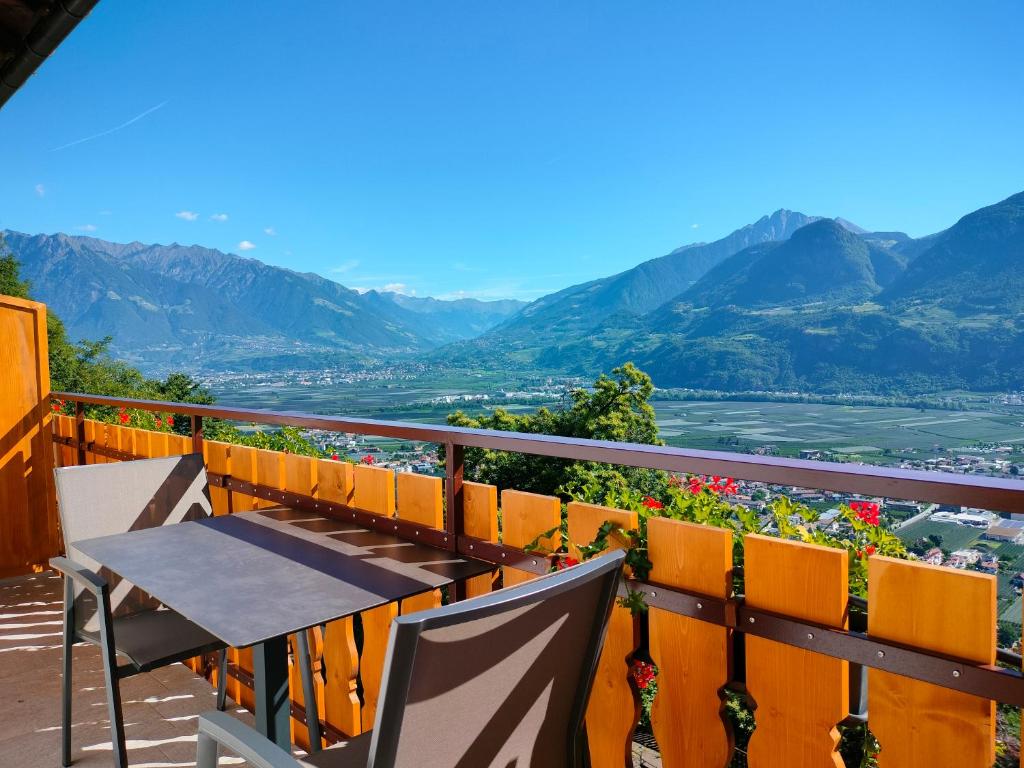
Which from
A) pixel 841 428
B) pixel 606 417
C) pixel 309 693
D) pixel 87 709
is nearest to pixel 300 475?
pixel 309 693

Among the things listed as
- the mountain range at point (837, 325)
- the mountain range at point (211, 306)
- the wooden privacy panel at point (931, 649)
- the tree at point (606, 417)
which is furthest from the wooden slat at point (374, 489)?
the mountain range at point (211, 306)

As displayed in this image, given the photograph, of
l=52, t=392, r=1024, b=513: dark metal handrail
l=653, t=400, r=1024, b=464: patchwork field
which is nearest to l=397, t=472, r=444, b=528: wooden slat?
l=52, t=392, r=1024, b=513: dark metal handrail

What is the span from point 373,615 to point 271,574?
1.66ft

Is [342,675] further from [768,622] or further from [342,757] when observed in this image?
[768,622]

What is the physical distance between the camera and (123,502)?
2471 millimetres

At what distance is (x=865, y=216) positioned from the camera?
68500 millimetres

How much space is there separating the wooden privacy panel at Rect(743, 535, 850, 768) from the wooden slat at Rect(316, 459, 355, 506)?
132 cm

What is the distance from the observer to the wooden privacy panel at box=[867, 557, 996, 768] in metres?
0.96

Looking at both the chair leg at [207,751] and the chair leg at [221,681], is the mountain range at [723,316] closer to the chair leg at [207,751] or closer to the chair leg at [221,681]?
the chair leg at [221,681]

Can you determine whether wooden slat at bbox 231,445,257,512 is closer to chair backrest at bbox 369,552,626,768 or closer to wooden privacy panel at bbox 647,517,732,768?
wooden privacy panel at bbox 647,517,732,768

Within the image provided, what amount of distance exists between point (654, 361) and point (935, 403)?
1520 centimetres

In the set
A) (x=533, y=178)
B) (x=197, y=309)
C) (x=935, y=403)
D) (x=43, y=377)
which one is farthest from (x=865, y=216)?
(x=197, y=309)

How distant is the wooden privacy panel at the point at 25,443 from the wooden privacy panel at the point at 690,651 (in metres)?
4.24

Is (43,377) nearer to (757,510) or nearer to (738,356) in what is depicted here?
(757,510)
